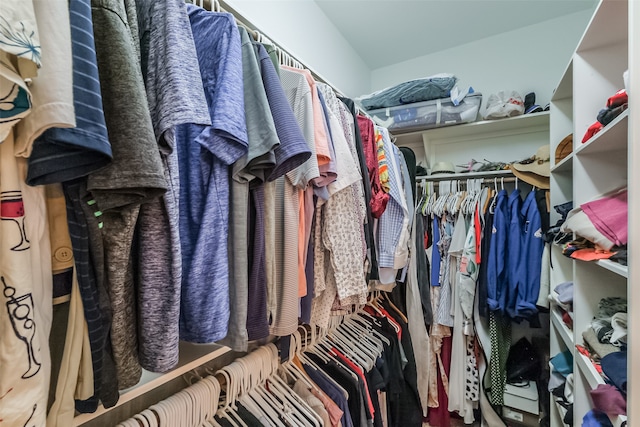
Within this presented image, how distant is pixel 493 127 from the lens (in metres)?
1.91

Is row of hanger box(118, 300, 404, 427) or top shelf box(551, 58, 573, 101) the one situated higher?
top shelf box(551, 58, 573, 101)

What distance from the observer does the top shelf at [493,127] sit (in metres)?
1.75

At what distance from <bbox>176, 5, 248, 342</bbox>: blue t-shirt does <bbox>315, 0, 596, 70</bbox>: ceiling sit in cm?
157

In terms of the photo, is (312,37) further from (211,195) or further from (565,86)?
(211,195)

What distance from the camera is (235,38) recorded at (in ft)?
2.02

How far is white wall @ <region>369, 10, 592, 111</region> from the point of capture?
1.85 metres

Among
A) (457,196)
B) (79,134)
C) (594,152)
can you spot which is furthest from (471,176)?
(79,134)

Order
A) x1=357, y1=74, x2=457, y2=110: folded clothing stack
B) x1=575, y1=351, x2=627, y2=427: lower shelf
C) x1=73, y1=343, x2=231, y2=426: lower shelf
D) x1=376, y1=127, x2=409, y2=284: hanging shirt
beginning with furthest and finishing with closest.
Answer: x1=357, y1=74, x2=457, y2=110: folded clothing stack < x1=376, y1=127, x2=409, y2=284: hanging shirt < x1=575, y1=351, x2=627, y2=427: lower shelf < x1=73, y1=343, x2=231, y2=426: lower shelf

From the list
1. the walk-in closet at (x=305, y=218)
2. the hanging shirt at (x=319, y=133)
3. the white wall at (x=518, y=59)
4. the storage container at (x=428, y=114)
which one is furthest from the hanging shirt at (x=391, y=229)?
the white wall at (x=518, y=59)

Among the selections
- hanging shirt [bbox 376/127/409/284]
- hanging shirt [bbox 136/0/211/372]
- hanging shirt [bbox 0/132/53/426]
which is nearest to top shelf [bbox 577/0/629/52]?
hanging shirt [bbox 376/127/409/284]

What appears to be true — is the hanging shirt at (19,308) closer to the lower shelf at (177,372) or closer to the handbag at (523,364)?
the lower shelf at (177,372)

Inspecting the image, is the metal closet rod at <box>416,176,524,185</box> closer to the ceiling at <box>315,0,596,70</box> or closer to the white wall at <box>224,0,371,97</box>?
the white wall at <box>224,0,371,97</box>

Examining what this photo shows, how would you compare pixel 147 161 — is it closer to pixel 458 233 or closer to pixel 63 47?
pixel 63 47

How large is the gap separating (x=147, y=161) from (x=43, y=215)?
161 mm
